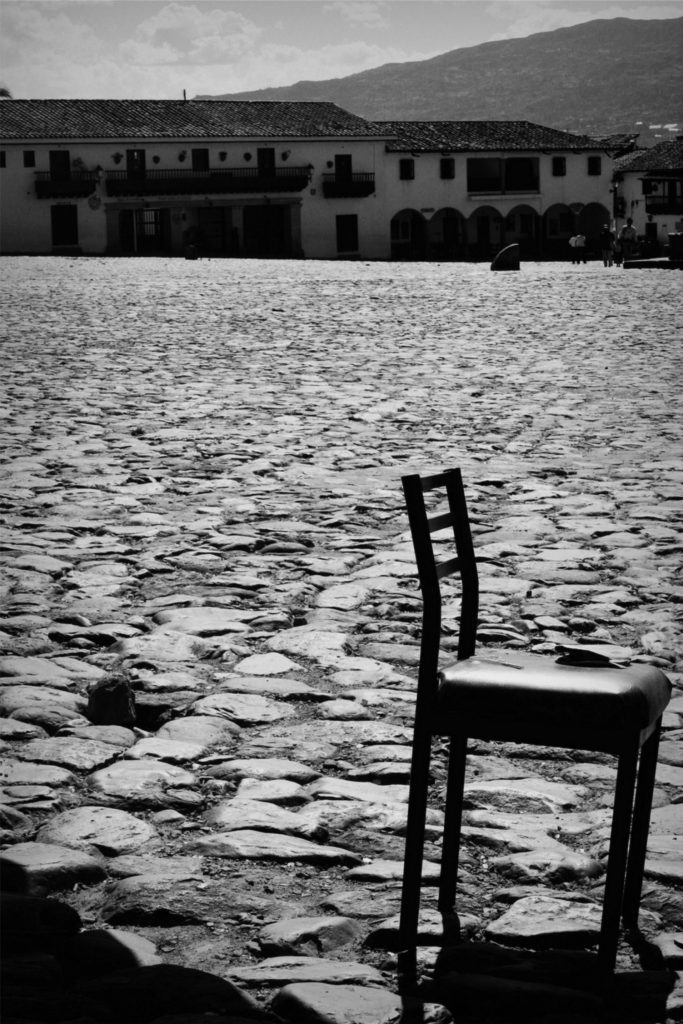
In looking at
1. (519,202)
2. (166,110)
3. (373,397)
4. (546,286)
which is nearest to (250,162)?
(166,110)

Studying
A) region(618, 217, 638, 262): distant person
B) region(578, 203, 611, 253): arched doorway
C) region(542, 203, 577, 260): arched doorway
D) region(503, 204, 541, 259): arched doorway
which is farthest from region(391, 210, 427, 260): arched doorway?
region(618, 217, 638, 262): distant person

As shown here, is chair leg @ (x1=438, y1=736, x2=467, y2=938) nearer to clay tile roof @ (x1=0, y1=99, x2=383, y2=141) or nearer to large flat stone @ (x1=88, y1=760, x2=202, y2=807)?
large flat stone @ (x1=88, y1=760, x2=202, y2=807)

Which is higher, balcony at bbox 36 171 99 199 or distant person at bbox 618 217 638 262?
balcony at bbox 36 171 99 199

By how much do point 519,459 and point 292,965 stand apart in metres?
6.72

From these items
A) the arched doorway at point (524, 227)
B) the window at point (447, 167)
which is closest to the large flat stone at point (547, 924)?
the window at point (447, 167)

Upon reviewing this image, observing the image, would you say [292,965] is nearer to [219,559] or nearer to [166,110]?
[219,559]

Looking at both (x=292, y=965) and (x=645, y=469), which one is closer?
(x=292, y=965)

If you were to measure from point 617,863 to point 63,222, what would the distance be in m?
71.0

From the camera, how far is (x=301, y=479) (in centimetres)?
865

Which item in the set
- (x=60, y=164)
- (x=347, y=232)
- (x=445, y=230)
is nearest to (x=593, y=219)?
(x=445, y=230)

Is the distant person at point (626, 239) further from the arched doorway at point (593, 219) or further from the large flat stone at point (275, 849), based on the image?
the large flat stone at point (275, 849)

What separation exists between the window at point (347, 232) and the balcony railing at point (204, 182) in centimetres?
285

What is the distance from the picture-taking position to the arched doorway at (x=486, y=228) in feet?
250

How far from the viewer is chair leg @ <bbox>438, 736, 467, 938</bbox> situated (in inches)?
122
